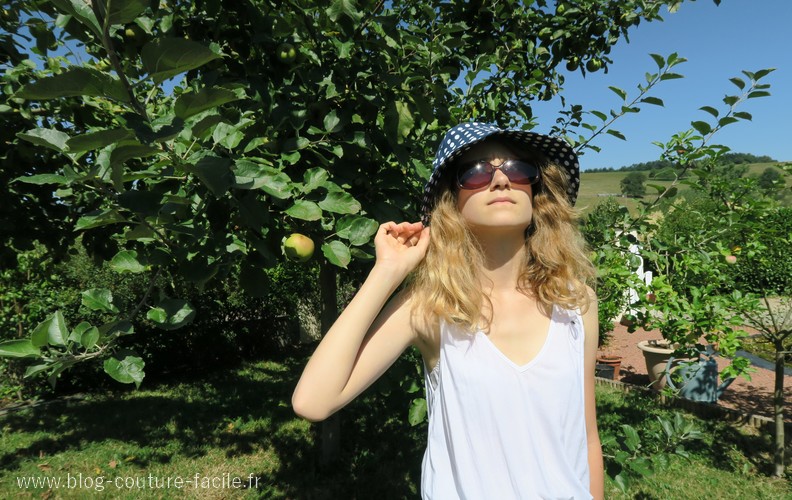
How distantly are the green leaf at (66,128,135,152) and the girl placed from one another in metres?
0.58

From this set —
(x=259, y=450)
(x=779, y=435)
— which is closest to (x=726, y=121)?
(x=779, y=435)

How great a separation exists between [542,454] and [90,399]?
6845mm

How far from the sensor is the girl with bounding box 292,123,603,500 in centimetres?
A: 117

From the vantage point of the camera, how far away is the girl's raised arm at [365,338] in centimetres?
112

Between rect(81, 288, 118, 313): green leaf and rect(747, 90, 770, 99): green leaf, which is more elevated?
rect(747, 90, 770, 99): green leaf

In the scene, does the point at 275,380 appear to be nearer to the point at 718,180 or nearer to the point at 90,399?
the point at 90,399

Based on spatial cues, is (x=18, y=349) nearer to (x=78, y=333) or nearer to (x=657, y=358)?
(x=78, y=333)

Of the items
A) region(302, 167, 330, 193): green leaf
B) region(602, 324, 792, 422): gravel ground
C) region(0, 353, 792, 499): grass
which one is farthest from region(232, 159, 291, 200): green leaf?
region(602, 324, 792, 422): gravel ground

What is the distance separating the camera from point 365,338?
4.04ft

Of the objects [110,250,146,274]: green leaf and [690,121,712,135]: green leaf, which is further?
[690,121,712,135]: green leaf

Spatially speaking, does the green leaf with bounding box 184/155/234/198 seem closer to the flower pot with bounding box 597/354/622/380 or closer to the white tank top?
the white tank top

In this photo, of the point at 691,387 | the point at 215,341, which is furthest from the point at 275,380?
the point at 691,387

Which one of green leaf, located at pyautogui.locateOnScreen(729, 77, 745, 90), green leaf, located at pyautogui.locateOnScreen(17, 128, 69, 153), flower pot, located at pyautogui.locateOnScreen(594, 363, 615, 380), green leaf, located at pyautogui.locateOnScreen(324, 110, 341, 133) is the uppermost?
green leaf, located at pyautogui.locateOnScreen(729, 77, 745, 90)

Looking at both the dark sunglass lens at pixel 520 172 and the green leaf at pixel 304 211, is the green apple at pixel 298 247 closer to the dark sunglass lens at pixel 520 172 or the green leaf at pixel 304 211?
the green leaf at pixel 304 211
